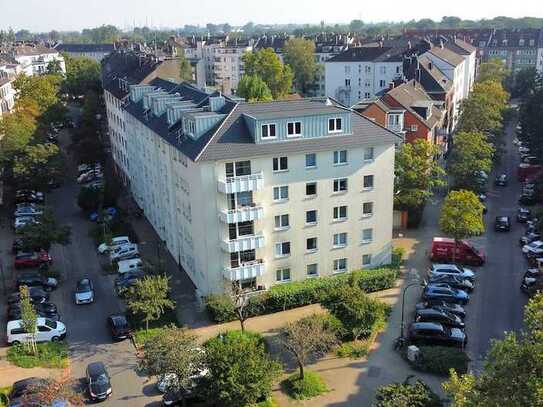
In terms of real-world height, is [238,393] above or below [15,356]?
above

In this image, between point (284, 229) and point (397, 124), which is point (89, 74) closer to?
point (397, 124)

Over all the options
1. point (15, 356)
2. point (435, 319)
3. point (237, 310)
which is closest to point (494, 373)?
point (435, 319)

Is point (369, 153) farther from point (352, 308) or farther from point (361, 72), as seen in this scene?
point (361, 72)

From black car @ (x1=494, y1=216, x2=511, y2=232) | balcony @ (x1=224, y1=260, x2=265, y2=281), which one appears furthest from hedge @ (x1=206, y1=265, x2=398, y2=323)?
black car @ (x1=494, y1=216, x2=511, y2=232)

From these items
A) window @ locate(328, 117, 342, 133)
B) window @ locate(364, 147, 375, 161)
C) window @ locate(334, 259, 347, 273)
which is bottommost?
window @ locate(334, 259, 347, 273)

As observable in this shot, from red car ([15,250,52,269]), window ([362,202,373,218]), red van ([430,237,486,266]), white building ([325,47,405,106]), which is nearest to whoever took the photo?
window ([362,202,373,218])

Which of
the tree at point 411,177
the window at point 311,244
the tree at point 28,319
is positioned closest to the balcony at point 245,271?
the window at point 311,244

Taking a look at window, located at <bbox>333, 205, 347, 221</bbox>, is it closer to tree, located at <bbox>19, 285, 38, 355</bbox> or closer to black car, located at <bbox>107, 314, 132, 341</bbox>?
black car, located at <bbox>107, 314, 132, 341</bbox>
